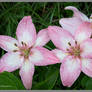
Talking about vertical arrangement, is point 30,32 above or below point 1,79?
above

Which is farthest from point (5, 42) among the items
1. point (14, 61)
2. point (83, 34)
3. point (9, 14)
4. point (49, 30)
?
point (9, 14)

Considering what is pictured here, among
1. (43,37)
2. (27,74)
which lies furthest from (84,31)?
(27,74)

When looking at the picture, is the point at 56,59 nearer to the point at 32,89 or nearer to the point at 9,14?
the point at 32,89

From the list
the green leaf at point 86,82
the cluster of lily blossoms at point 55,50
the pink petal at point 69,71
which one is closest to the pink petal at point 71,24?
the cluster of lily blossoms at point 55,50

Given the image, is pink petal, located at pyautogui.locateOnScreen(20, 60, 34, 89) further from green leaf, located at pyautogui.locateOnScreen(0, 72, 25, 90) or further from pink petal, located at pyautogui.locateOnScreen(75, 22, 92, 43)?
pink petal, located at pyautogui.locateOnScreen(75, 22, 92, 43)

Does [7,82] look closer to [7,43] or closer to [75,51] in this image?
[7,43]

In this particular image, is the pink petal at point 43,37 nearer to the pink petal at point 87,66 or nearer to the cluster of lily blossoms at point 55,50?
the cluster of lily blossoms at point 55,50
